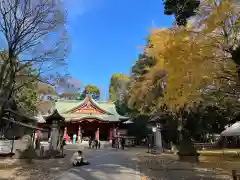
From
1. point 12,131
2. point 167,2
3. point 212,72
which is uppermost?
point 167,2

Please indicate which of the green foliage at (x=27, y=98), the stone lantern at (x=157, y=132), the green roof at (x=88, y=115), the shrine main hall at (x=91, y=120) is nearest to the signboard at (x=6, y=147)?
the green foliage at (x=27, y=98)

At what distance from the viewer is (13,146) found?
1738 centimetres

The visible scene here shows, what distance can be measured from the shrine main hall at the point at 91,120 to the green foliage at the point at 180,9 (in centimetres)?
2651

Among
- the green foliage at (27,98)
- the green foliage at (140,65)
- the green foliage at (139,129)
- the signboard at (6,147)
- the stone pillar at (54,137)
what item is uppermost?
the green foliage at (140,65)

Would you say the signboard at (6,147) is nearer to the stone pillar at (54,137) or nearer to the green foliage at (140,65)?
the stone pillar at (54,137)

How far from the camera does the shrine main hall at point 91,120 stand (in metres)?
40.5

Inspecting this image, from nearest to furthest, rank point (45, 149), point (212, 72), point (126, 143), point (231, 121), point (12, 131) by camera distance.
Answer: point (212, 72) < point (12, 131) < point (45, 149) < point (231, 121) < point (126, 143)

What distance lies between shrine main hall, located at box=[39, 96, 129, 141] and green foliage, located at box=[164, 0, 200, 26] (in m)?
26.5

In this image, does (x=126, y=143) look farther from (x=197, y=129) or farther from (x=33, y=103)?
(x=33, y=103)

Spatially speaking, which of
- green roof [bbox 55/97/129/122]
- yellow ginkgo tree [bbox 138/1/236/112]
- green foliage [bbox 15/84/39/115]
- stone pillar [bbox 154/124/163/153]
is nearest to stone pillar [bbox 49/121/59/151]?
green foliage [bbox 15/84/39/115]

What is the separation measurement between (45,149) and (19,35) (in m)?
11.2

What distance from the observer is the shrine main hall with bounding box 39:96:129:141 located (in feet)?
133

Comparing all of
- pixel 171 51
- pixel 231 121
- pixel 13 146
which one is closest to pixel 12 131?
pixel 13 146

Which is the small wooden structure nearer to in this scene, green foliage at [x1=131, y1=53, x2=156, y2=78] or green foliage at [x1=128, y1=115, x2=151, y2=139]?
green foliage at [x1=131, y1=53, x2=156, y2=78]
